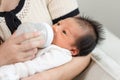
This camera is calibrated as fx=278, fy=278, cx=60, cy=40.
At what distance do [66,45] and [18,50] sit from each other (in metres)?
0.20

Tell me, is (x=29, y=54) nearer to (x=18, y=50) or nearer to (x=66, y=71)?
(x=18, y=50)

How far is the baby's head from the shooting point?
3.74ft

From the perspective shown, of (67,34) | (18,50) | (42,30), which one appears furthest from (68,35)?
(18,50)

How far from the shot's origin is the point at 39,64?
1.08 metres

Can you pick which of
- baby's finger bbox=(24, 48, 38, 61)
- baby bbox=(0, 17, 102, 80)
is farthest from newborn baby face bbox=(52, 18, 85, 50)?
baby's finger bbox=(24, 48, 38, 61)

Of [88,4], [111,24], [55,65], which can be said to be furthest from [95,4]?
[55,65]

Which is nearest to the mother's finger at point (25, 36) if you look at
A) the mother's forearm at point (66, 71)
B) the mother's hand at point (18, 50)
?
the mother's hand at point (18, 50)

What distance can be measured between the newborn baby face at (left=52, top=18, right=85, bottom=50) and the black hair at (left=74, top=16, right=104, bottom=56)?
2cm

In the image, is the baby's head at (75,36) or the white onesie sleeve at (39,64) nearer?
the white onesie sleeve at (39,64)

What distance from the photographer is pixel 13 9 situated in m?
1.26

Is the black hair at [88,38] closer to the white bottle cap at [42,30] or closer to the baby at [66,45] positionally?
the baby at [66,45]

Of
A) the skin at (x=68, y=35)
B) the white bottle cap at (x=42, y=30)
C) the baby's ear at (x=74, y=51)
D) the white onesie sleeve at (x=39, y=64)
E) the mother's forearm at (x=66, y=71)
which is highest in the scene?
the white bottle cap at (x=42, y=30)

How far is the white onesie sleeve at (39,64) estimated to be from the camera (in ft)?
3.36

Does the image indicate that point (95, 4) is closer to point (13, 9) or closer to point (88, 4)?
point (88, 4)
